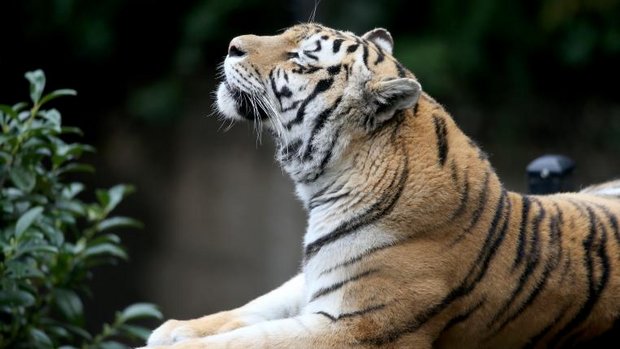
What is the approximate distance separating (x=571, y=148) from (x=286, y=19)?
2.36 meters

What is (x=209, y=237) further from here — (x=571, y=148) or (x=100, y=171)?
(x=571, y=148)

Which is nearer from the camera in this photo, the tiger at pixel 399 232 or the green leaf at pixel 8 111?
the tiger at pixel 399 232

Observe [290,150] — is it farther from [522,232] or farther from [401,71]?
[522,232]

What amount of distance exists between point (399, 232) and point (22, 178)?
1179 mm

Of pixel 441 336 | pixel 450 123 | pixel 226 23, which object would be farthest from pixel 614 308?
pixel 226 23

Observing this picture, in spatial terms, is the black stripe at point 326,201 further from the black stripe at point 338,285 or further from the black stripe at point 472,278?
the black stripe at point 472,278

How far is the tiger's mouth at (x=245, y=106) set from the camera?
10.9ft

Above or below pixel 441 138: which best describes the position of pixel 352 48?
above

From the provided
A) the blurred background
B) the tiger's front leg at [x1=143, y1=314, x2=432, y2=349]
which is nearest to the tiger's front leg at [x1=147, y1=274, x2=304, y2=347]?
the tiger's front leg at [x1=143, y1=314, x2=432, y2=349]

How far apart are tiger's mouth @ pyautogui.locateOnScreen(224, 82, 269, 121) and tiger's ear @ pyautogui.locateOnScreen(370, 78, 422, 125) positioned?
404 mm

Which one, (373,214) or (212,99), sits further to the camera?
(212,99)

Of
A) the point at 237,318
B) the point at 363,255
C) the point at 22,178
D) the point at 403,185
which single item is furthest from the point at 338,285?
the point at 22,178

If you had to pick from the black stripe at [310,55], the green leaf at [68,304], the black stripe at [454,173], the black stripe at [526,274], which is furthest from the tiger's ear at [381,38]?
the green leaf at [68,304]

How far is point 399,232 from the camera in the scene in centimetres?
302
